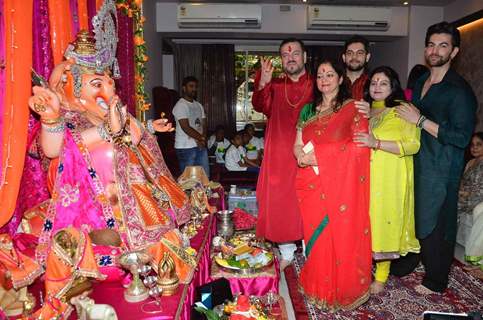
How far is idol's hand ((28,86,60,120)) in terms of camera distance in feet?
5.13

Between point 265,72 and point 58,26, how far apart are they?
4.65ft

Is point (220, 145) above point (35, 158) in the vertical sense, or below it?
below

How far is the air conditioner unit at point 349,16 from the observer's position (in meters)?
6.45

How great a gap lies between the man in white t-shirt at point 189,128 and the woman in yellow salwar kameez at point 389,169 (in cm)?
282

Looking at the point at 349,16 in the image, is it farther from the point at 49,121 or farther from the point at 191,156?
the point at 49,121

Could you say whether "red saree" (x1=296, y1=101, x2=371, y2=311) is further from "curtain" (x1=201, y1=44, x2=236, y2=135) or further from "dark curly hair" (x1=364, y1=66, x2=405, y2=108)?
"curtain" (x1=201, y1=44, x2=236, y2=135)

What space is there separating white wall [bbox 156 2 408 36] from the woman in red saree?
4593 mm

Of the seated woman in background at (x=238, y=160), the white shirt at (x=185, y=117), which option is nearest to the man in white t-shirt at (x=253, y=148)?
the seated woman in background at (x=238, y=160)

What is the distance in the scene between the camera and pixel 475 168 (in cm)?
404

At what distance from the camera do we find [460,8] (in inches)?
240

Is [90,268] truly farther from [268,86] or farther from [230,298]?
[268,86]

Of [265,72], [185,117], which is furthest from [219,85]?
[265,72]

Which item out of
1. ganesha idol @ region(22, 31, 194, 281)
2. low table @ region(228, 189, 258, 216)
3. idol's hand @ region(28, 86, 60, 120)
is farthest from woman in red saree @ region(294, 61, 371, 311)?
low table @ region(228, 189, 258, 216)

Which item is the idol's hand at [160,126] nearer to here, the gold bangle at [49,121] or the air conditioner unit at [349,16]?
the gold bangle at [49,121]
